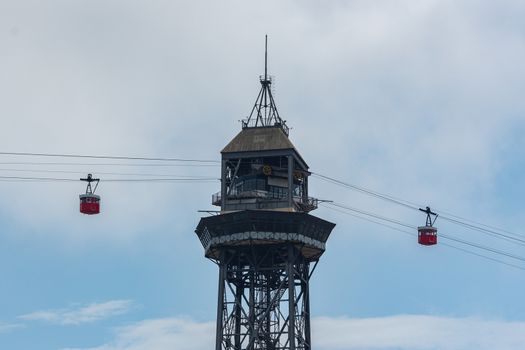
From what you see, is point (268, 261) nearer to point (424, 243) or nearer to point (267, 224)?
point (267, 224)

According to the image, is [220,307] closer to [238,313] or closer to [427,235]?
[238,313]

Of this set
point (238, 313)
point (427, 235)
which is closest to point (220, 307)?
point (238, 313)

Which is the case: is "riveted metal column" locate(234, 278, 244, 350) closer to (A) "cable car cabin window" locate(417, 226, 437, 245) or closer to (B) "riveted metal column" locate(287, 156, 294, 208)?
(B) "riveted metal column" locate(287, 156, 294, 208)

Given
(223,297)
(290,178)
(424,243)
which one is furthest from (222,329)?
(424,243)

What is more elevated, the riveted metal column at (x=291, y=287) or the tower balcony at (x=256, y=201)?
the tower balcony at (x=256, y=201)

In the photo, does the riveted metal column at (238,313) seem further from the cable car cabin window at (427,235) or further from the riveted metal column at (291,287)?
the cable car cabin window at (427,235)

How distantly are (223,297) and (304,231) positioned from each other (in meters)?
13.4

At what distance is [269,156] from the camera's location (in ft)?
654

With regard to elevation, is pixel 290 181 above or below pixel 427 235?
above

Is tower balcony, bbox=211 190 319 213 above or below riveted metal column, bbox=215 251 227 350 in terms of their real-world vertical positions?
above

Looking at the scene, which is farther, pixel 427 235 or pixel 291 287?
pixel 291 287

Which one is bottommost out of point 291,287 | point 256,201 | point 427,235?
point 427,235

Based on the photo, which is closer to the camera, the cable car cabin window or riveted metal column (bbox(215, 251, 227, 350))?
the cable car cabin window

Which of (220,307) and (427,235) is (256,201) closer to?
(220,307)
